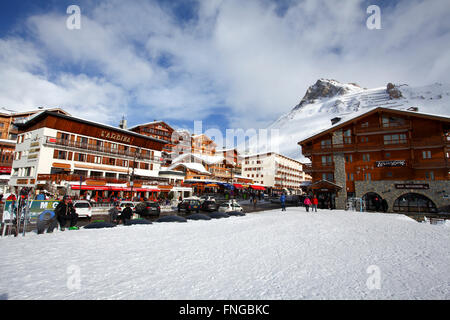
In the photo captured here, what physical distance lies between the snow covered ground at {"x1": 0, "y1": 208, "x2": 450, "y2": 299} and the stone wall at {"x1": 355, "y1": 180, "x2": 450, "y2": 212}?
74.5 feet

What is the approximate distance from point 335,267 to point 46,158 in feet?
125

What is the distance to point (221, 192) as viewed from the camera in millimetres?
59438

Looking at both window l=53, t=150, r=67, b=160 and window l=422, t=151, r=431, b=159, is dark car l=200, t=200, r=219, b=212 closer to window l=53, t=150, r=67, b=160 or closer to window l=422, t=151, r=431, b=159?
window l=53, t=150, r=67, b=160

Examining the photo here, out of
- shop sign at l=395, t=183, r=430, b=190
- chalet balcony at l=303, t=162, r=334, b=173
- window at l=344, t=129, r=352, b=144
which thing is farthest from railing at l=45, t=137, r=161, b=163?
shop sign at l=395, t=183, r=430, b=190

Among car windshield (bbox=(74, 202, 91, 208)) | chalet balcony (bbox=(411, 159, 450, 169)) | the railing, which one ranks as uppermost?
the railing

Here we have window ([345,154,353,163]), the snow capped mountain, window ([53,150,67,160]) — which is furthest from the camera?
the snow capped mountain

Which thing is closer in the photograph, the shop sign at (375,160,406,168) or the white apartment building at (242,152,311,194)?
the shop sign at (375,160,406,168)

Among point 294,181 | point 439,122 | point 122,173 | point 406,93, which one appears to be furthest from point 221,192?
point 406,93

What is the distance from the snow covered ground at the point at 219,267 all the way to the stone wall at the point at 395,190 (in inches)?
894

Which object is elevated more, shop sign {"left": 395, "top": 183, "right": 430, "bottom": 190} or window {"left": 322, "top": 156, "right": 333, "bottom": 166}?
window {"left": 322, "top": 156, "right": 333, "bottom": 166}

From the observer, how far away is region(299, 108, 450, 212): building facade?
28.5 m

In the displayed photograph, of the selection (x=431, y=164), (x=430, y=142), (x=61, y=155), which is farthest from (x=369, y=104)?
(x=61, y=155)

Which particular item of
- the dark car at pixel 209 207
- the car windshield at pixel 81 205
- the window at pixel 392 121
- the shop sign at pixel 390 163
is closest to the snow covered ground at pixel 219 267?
the car windshield at pixel 81 205
